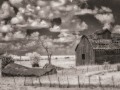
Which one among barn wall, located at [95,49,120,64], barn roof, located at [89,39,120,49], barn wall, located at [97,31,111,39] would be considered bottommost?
barn wall, located at [95,49,120,64]

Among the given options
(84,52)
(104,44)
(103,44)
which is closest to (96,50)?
(103,44)

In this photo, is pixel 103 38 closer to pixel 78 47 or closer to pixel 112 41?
pixel 112 41

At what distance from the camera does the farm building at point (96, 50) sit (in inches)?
2361

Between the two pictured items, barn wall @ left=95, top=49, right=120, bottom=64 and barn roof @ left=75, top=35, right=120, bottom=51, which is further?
barn roof @ left=75, top=35, right=120, bottom=51

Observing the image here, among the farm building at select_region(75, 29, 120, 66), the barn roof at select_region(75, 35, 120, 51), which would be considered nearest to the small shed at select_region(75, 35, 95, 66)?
the farm building at select_region(75, 29, 120, 66)

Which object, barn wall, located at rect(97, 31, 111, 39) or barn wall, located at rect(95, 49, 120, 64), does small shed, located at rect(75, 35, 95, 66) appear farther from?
barn wall, located at rect(97, 31, 111, 39)

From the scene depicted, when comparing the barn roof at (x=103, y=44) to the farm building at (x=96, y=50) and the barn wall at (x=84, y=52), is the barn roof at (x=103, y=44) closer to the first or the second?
the farm building at (x=96, y=50)

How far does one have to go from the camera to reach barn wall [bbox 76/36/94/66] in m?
60.6

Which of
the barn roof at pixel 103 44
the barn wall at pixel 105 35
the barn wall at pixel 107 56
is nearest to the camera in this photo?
the barn wall at pixel 107 56

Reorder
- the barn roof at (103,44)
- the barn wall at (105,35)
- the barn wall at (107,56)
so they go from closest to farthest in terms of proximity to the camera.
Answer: the barn wall at (107,56)
the barn roof at (103,44)
the barn wall at (105,35)

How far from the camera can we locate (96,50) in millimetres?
59719

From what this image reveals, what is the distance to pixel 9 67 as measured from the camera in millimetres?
48938

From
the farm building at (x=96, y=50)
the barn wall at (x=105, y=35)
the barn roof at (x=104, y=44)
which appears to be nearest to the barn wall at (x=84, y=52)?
the farm building at (x=96, y=50)

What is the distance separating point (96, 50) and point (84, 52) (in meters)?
3.90
